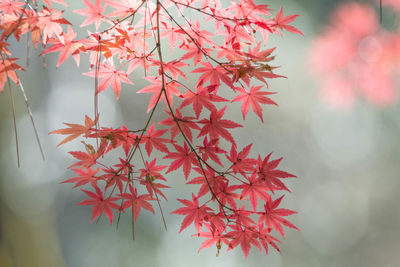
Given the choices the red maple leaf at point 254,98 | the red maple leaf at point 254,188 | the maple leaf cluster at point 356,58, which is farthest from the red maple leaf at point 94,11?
the maple leaf cluster at point 356,58

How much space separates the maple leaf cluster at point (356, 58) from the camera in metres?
3.85

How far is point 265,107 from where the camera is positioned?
468 cm

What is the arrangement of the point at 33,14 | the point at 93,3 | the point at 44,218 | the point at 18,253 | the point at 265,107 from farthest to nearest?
1. the point at 265,107
2. the point at 44,218
3. the point at 18,253
4. the point at 93,3
5. the point at 33,14

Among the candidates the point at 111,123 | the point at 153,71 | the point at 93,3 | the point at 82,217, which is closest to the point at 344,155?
the point at 153,71

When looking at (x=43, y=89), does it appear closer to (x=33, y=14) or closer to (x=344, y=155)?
(x=33, y=14)

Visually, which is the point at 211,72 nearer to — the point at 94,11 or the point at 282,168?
the point at 94,11

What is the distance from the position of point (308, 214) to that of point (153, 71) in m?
2.96

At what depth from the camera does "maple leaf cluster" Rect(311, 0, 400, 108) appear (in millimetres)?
3850

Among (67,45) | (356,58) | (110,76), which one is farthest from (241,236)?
(356,58)

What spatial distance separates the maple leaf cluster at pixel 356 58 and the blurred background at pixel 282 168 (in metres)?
0.11

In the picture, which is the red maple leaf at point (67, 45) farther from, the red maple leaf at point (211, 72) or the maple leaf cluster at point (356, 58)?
the maple leaf cluster at point (356, 58)

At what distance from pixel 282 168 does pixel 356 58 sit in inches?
65.0

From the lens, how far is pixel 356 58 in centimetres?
406

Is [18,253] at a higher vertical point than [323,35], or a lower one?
lower
